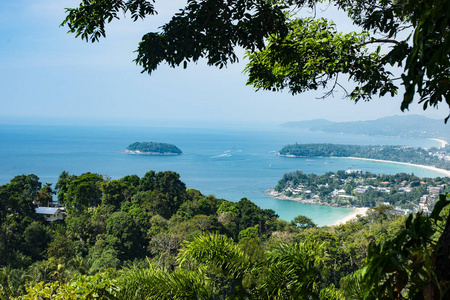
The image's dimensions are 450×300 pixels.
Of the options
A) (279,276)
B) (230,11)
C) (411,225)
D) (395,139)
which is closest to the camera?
(411,225)

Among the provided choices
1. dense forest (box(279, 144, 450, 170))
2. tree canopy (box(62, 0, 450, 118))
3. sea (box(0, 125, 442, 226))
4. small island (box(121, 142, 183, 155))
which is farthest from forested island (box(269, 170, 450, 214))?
tree canopy (box(62, 0, 450, 118))

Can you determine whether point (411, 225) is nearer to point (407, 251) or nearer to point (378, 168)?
point (407, 251)

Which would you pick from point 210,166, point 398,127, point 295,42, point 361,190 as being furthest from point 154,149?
point 398,127

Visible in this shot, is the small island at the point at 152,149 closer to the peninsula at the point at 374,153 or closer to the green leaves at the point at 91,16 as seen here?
the peninsula at the point at 374,153

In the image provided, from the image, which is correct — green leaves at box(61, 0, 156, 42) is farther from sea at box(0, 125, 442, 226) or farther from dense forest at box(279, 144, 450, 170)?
dense forest at box(279, 144, 450, 170)

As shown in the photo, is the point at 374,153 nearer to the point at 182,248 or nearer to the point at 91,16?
the point at 182,248

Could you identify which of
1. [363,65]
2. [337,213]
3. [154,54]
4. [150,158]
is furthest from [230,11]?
[150,158]

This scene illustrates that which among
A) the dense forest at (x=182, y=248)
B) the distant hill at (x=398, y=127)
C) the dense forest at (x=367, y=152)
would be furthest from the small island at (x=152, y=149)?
the distant hill at (x=398, y=127)
